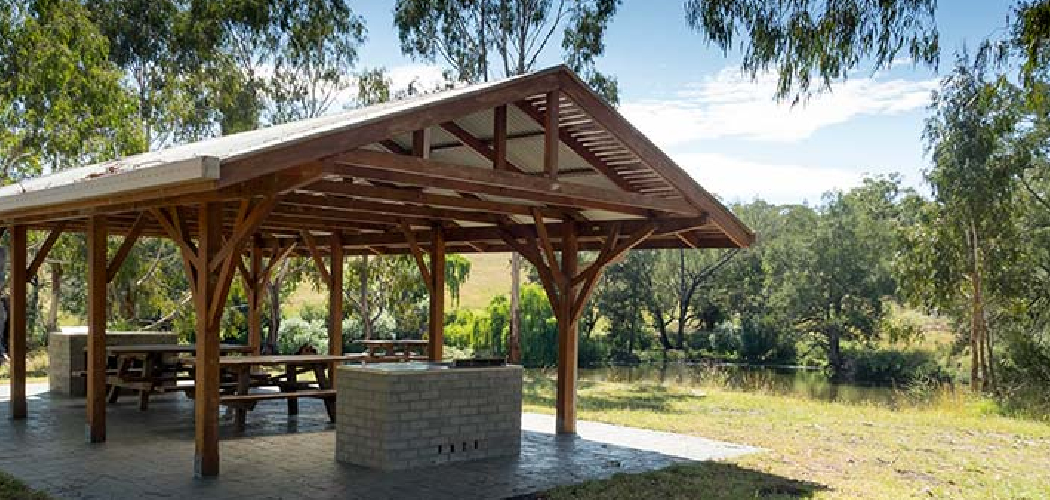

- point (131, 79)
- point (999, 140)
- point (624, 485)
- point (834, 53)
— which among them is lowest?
point (624, 485)

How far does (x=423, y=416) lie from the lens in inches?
294

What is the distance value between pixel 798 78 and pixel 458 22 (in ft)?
49.3

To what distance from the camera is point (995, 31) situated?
523 centimetres

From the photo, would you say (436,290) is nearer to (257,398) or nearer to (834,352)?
(257,398)

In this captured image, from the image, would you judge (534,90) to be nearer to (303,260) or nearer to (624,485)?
(624,485)

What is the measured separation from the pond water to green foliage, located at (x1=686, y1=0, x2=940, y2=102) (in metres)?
11.6

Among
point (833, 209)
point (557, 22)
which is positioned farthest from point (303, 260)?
point (833, 209)

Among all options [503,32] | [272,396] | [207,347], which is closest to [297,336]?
[503,32]

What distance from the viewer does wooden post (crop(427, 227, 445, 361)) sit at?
11.1 metres

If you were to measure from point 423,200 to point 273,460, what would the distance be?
261 cm

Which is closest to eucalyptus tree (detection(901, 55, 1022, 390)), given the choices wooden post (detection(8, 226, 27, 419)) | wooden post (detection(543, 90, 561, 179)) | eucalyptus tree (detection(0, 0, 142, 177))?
wooden post (detection(543, 90, 561, 179))

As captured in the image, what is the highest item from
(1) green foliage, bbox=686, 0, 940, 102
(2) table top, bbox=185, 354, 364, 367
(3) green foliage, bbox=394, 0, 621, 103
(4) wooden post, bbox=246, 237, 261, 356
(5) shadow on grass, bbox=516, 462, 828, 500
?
Answer: (3) green foliage, bbox=394, 0, 621, 103

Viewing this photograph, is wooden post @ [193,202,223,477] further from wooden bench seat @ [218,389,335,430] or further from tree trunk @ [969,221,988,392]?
tree trunk @ [969,221,988,392]

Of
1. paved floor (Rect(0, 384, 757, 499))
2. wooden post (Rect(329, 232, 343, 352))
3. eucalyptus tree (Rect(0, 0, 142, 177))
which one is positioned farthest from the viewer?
eucalyptus tree (Rect(0, 0, 142, 177))
